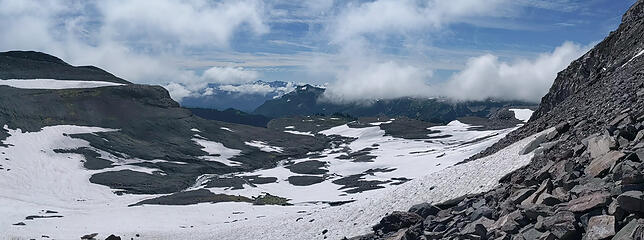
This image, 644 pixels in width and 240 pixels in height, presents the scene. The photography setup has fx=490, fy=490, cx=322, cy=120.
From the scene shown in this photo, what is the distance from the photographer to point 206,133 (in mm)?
142625

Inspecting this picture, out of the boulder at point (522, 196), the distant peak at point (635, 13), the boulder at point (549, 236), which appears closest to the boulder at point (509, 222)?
the boulder at point (522, 196)

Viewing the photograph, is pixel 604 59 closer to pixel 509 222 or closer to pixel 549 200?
pixel 549 200

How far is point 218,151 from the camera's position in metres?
128

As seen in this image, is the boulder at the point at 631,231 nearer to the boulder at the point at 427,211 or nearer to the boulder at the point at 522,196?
the boulder at the point at 522,196

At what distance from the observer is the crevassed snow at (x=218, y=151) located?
4640 inches

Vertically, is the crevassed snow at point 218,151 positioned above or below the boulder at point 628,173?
above

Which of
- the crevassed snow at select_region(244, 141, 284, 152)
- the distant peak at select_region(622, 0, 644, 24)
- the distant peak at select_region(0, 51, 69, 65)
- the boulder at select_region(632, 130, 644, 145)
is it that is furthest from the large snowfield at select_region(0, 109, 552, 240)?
the distant peak at select_region(0, 51, 69, 65)

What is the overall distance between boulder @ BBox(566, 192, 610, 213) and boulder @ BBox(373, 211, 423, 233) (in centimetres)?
757

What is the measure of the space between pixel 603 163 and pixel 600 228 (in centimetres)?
387

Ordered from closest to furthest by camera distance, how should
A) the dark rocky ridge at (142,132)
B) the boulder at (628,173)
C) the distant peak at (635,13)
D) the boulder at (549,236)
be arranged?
1. the boulder at (628,173)
2. the boulder at (549,236)
3. the distant peak at (635,13)
4. the dark rocky ridge at (142,132)

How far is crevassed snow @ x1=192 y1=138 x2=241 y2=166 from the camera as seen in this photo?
11786 centimetres

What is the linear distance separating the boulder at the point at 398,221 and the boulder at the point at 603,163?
6881 millimetres

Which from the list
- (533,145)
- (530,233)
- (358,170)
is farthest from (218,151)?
(530,233)

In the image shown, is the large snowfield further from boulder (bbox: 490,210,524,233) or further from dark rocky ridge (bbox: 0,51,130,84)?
dark rocky ridge (bbox: 0,51,130,84)
